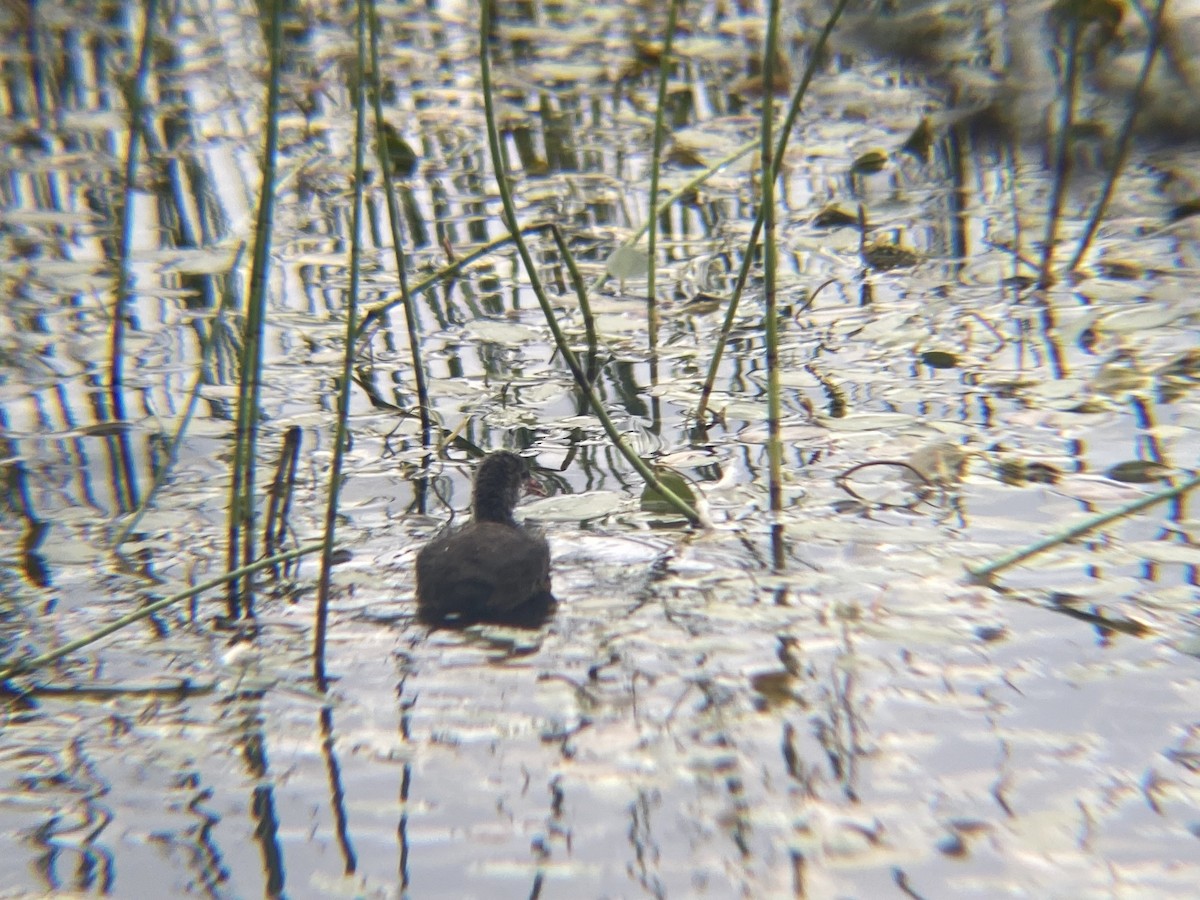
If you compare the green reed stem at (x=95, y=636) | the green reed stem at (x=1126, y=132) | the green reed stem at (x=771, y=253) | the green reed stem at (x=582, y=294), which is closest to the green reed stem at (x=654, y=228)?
the green reed stem at (x=582, y=294)

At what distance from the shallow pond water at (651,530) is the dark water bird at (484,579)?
0.06m

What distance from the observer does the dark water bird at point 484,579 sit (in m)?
2.69

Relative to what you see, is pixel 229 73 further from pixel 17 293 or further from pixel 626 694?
pixel 626 694

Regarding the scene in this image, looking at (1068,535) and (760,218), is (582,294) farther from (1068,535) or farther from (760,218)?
(1068,535)

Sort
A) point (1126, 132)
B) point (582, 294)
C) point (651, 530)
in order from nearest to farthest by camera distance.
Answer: point (651, 530) < point (582, 294) < point (1126, 132)

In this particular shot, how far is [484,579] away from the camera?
8.75 feet

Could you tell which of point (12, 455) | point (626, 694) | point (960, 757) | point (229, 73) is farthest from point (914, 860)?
point (229, 73)

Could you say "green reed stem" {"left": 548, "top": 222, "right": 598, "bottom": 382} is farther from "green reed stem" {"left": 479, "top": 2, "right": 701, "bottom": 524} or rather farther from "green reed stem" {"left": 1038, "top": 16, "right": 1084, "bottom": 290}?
"green reed stem" {"left": 1038, "top": 16, "right": 1084, "bottom": 290}

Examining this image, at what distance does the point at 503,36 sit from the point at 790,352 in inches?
173

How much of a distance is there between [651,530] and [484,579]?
1.72ft

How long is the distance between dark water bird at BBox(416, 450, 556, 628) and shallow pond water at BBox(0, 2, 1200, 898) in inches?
2.5

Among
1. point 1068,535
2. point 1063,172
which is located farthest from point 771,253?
point 1063,172

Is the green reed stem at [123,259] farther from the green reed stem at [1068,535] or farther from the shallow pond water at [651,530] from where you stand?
the green reed stem at [1068,535]

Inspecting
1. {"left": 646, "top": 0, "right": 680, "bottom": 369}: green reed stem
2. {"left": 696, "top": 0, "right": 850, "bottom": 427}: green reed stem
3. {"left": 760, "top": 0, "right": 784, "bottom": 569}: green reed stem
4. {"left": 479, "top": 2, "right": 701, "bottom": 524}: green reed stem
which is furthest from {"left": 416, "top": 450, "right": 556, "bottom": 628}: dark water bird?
{"left": 646, "top": 0, "right": 680, "bottom": 369}: green reed stem
